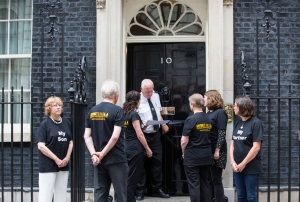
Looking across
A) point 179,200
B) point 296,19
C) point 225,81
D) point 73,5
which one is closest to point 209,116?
point 225,81

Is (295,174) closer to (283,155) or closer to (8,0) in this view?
(283,155)

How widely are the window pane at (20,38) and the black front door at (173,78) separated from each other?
1678 mm

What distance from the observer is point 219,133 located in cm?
697

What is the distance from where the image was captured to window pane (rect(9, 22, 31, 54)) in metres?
8.77

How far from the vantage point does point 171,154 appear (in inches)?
335

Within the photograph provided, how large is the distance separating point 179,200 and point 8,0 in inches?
169

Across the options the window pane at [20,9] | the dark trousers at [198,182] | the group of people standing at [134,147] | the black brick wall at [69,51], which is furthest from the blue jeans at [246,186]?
the window pane at [20,9]

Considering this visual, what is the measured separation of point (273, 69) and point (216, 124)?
1798 mm

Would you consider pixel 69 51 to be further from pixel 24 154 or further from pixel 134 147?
pixel 134 147

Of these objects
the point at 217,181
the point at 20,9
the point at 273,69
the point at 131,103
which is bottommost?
the point at 217,181

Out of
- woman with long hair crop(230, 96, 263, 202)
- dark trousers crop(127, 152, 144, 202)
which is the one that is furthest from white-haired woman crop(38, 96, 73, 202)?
woman with long hair crop(230, 96, 263, 202)

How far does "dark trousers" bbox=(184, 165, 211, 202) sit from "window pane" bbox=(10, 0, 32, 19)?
12.9 feet

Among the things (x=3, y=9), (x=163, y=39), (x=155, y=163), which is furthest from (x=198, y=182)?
(x=3, y=9)

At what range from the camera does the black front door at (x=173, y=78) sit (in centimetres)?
851
